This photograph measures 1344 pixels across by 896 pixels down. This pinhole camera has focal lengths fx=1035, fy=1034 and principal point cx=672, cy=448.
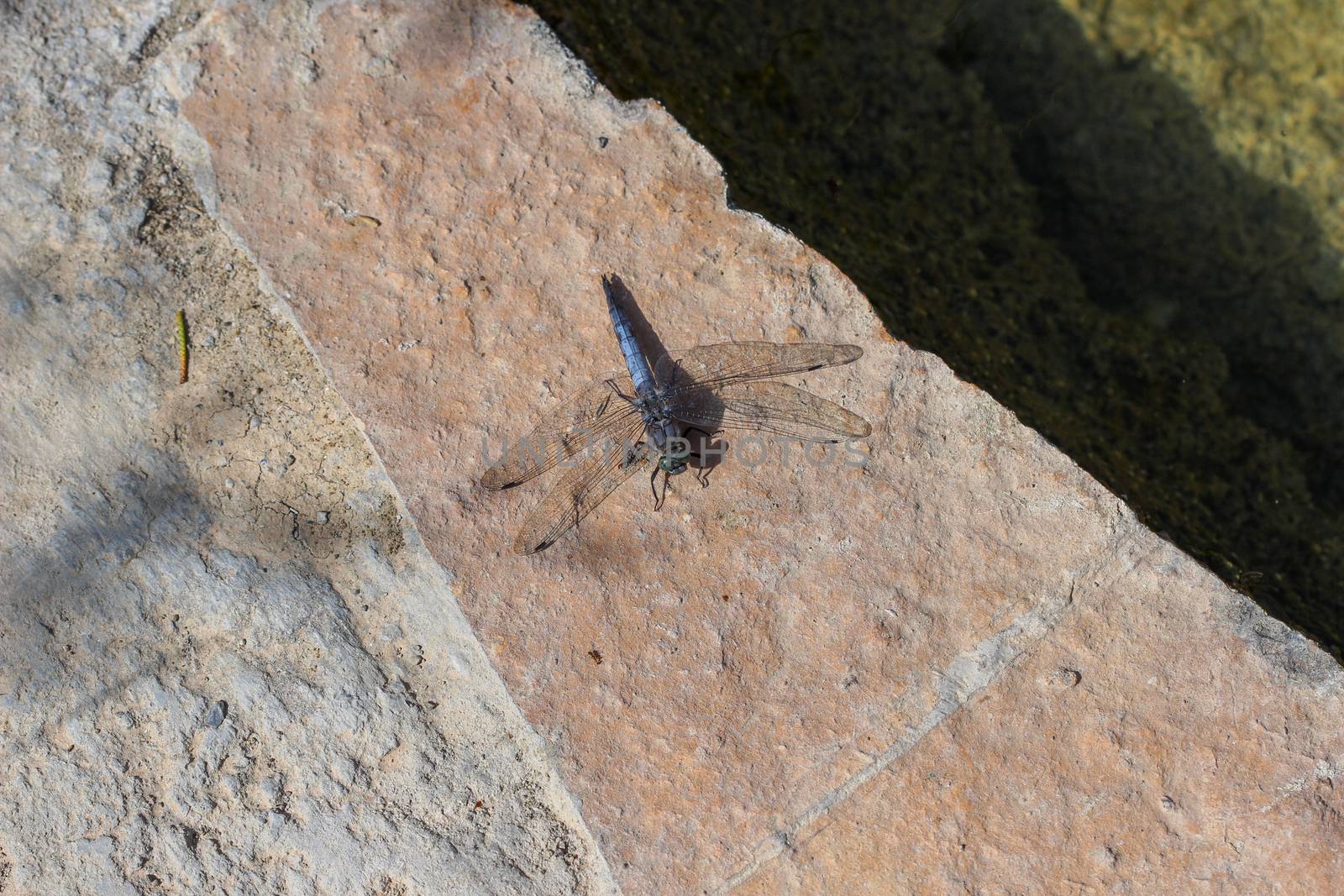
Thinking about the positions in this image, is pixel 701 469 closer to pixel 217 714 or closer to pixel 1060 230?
pixel 217 714

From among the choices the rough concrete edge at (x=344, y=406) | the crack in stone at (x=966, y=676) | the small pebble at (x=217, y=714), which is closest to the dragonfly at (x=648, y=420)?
the rough concrete edge at (x=344, y=406)

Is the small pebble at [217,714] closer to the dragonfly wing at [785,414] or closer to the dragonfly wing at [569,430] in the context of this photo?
the dragonfly wing at [569,430]

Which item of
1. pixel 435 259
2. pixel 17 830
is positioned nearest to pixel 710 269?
pixel 435 259

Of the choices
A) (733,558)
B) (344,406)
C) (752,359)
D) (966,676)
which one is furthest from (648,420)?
(966,676)

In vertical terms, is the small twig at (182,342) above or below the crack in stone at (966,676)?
above

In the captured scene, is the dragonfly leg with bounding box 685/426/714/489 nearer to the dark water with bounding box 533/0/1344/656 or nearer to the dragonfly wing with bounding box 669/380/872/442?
the dragonfly wing with bounding box 669/380/872/442

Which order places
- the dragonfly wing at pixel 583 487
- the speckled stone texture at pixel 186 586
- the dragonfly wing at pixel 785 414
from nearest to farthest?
the speckled stone texture at pixel 186 586 < the dragonfly wing at pixel 583 487 < the dragonfly wing at pixel 785 414

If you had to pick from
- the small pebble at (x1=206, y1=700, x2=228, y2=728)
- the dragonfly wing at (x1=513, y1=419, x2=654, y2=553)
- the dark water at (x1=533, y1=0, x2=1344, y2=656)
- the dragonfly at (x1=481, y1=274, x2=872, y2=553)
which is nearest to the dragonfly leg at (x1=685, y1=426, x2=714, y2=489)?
the dragonfly at (x1=481, y1=274, x2=872, y2=553)

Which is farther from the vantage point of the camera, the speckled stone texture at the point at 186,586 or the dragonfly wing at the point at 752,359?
the dragonfly wing at the point at 752,359

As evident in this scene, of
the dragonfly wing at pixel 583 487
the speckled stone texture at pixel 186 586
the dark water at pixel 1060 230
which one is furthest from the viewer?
the dark water at pixel 1060 230
